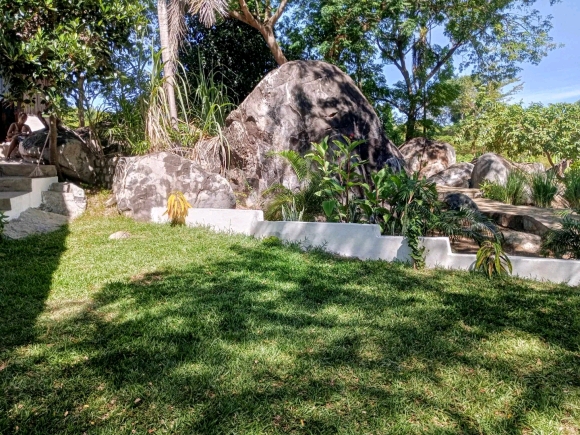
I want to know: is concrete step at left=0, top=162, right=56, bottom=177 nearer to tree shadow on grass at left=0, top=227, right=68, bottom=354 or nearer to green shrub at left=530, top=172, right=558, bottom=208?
tree shadow on grass at left=0, top=227, right=68, bottom=354

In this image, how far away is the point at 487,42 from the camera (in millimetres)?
16078

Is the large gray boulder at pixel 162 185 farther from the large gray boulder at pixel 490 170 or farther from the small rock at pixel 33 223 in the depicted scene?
the large gray boulder at pixel 490 170

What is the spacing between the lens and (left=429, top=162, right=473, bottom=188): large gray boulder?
42.1ft

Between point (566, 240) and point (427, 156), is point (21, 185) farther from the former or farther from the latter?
point (427, 156)

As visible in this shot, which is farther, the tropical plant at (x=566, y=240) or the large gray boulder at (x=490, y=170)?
the large gray boulder at (x=490, y=170)

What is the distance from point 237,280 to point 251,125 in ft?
15.1

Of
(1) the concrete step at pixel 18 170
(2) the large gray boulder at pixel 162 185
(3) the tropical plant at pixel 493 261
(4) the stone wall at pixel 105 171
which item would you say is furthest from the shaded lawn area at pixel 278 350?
(4) the stone wall at pixel 105 171

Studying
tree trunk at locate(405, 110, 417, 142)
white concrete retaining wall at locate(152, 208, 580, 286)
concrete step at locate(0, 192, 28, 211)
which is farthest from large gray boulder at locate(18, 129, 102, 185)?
tree trunk at locate(405, 110, 417, 142)

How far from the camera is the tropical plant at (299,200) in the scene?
6.48 m

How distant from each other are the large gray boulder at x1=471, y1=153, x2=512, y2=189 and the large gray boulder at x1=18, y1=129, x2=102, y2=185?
8886 mm

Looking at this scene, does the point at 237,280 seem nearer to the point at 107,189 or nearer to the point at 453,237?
the point at 453,237

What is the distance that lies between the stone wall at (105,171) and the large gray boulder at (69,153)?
3.0 inches

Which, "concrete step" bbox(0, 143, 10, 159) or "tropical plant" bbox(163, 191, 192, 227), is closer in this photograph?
"tropical plant" bbox(163, 191, 192, 227)

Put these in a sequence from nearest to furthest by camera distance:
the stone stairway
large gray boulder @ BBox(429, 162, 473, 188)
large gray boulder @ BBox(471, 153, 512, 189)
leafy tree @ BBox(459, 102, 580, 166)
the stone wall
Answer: the stone stairway, the stone wall, large gray boulder @ BBox(471, 153, 512, 189), large gray boulder @ BBox(429, 162, 473, 188), leafy tree @ BBox(459, 102, 580, 166)
